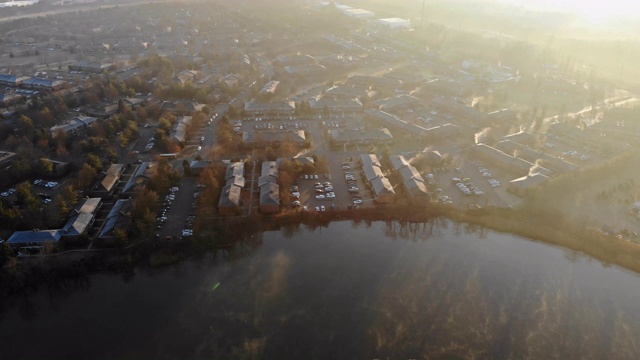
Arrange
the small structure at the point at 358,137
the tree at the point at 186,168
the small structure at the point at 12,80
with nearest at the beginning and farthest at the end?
the tree at the point at 186,168 < the small structure at the point at 358,137 < the small structure at the point at 12,80

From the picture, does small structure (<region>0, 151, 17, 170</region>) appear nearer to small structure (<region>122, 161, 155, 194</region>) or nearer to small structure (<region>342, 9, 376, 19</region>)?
small structure (<region>122, 161, 155, 194</region>)

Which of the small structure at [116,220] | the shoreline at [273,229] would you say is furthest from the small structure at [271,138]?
the small structure at [116,220]

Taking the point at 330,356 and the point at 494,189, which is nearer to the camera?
the point at 330,356

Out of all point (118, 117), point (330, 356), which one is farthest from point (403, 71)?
point (330, 356)

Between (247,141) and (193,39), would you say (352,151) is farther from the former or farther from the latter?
(193,39)

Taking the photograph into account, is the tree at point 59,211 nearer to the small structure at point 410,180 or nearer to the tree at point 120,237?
the tree at point 120,237

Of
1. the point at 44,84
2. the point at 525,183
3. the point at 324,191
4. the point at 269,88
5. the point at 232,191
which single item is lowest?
the point at 324,191

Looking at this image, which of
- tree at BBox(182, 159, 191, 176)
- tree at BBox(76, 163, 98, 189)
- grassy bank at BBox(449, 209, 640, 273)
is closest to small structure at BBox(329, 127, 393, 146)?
grassy bank at BBox(449, 209, 640, 273)

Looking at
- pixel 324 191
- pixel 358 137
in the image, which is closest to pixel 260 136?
pixel 358 137

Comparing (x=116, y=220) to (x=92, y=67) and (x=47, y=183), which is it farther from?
(x=92, y=67)
